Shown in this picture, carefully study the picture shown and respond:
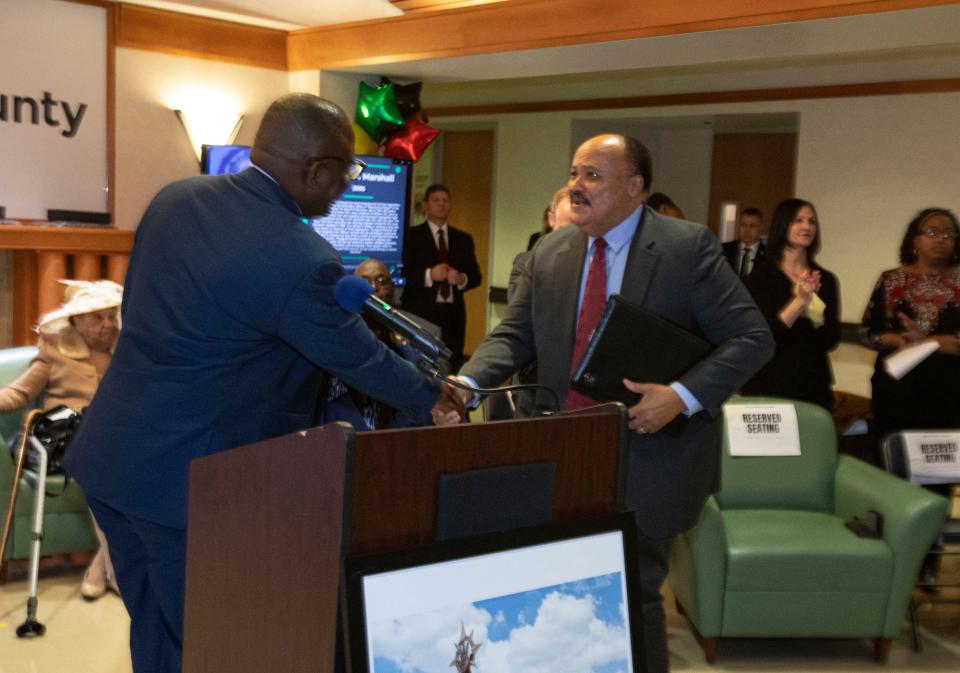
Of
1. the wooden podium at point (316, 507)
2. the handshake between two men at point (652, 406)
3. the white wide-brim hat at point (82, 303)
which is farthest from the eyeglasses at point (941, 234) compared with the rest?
the wooden podium at point (316, 507)

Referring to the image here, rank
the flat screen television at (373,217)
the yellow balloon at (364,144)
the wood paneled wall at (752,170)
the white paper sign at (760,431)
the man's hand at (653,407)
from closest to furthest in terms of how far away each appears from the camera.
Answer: the man's hand at (653,407) < the white paper sign at (760,431) < the flat screen television at (373,217) < the yellow balloon at (364,144) < the wood paneled wall at (752,170)

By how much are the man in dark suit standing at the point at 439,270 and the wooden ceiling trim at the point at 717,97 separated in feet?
7.97

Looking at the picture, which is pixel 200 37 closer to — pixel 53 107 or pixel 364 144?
pixel 53 107

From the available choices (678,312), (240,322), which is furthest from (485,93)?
(240,322)

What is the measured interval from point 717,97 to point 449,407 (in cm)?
705

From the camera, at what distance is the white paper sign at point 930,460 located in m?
4.44

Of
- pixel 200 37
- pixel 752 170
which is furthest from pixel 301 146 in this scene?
pixel 752 170

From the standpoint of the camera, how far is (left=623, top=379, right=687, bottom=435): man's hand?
256 centimetres

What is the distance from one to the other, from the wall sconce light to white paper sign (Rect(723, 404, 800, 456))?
3.62m

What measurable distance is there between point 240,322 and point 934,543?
3.40 m

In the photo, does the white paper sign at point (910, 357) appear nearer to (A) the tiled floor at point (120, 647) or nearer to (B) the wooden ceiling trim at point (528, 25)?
(A) the tiled floor at point (120, 647)

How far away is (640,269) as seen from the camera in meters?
2.69

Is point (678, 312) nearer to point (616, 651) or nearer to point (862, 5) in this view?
point (616, 651)

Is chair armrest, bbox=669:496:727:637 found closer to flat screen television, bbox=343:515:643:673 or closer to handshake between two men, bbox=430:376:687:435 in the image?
handshake between two men, bbox=430:376:687:435
